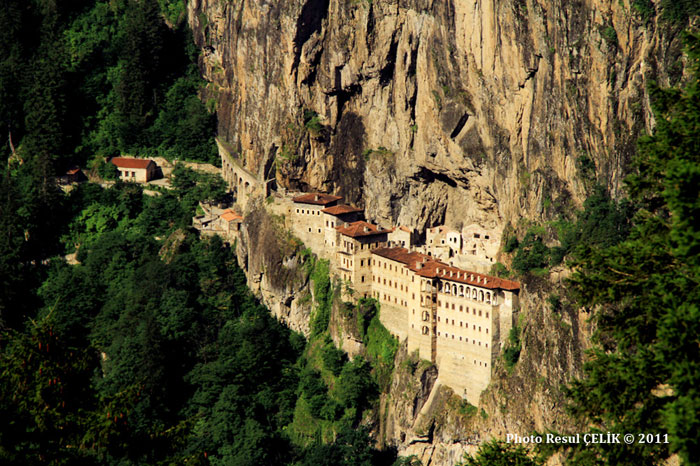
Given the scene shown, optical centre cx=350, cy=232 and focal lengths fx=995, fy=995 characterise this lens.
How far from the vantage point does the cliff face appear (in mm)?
65250

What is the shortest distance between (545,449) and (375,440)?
164 ft

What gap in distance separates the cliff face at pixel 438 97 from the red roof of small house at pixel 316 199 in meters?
2.92

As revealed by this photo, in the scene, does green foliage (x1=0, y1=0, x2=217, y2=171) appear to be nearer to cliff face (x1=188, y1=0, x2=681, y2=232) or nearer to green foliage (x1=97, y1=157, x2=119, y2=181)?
green foliage (x1=97, y1=157, x2=119, y2=181)

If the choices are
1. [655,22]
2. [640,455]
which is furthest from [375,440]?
[640,455]

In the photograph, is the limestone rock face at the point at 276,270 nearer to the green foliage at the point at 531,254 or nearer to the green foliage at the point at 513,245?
the green foliage at the point at 513,245

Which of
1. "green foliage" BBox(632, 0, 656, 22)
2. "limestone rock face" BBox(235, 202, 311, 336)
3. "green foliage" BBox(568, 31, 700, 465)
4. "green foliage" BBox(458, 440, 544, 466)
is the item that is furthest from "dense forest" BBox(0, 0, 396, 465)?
"green foliage" BBox(568, 31, 700, 465)

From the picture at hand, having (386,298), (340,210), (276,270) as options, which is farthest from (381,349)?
(276,270)

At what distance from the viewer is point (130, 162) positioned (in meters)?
99.7

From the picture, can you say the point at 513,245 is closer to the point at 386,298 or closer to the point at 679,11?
the point at 386,298

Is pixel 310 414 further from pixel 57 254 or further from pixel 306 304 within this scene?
pixel 57 254

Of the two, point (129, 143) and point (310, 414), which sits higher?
point (129, 143)

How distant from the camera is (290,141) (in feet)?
288

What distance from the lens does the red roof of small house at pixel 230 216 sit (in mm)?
91625

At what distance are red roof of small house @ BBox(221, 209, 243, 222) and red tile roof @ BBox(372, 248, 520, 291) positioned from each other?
64.4 feet
